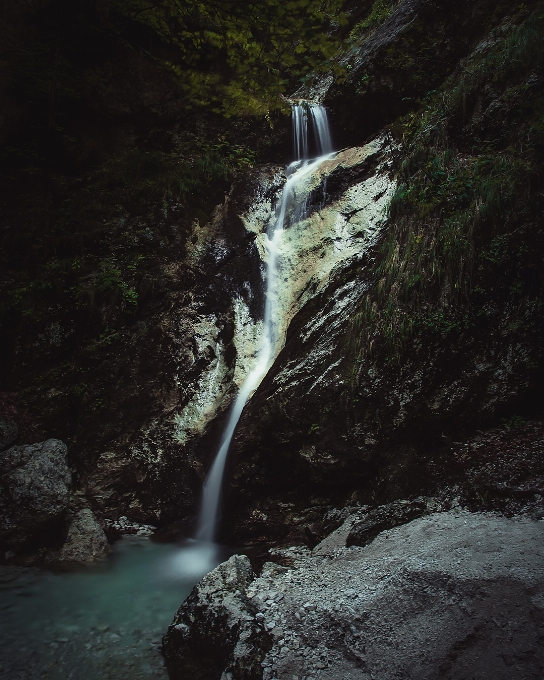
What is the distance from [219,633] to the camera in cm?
310

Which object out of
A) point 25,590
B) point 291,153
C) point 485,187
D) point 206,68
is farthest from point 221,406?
point 206,68

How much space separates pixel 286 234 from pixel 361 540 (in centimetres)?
607

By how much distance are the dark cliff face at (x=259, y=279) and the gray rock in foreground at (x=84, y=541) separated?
0.47 m

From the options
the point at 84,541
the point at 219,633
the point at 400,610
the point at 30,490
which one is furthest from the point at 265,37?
the point at 84,541

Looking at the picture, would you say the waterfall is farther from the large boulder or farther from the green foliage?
the green foliage

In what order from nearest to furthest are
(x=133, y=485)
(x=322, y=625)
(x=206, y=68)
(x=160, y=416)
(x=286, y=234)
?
(x=322, y=625)
(x=133, y=485)
(x=160, y=416)
(x=286, y=234)
(x=206, y=68)

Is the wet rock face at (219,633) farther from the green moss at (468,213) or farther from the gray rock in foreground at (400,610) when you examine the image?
the green moss at (468,213)

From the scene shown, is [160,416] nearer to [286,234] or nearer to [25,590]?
[25,590]

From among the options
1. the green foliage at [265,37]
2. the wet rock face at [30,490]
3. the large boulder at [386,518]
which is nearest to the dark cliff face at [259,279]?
the large boulder at [386,518]

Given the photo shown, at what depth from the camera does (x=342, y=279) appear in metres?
6.82

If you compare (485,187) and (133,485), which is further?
(133,485)

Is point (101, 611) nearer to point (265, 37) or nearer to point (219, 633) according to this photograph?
point (219, 633)

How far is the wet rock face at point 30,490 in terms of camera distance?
5.02 metres

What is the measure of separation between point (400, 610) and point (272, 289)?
5.80 metres
